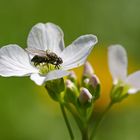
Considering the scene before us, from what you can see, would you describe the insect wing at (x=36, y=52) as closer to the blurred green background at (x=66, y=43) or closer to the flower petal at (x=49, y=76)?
the flower petal at (x=49, y=76)

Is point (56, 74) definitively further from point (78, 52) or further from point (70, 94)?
point (70, 94)

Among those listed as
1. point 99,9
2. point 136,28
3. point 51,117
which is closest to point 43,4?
point 99,9

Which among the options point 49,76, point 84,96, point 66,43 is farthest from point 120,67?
point 66,43

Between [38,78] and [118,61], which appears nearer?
[38,78]

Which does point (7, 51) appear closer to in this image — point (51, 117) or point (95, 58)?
point (51, 117)

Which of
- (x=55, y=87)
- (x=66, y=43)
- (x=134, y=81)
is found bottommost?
(x=66, y=43)

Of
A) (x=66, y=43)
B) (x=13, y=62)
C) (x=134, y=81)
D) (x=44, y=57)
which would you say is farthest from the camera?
(x=66, y=43)
